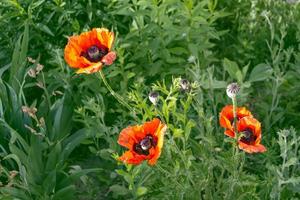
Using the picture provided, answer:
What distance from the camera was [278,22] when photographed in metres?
4.07

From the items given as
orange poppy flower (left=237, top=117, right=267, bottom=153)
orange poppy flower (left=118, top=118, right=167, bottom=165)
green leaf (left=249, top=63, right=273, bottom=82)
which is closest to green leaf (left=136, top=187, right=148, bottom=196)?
orange poppy flower (left=118, top=118, right=167, bottom=165)

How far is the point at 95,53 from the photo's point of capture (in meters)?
2.30

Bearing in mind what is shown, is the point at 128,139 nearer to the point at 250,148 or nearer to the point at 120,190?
the point at 250,148

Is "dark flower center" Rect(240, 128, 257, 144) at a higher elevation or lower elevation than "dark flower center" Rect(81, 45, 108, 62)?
lower

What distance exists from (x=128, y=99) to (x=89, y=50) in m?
0.73

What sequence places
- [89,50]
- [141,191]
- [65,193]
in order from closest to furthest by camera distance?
[89,50] → [141,191] → [65,193]

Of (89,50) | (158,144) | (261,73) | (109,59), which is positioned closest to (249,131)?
(158,144)

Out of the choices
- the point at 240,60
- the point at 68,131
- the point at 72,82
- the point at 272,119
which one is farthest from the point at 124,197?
the point at 240,60

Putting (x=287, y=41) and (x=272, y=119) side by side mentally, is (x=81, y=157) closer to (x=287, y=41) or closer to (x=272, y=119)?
(x=272, y=119)

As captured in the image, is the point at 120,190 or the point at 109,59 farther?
the point at 120,190

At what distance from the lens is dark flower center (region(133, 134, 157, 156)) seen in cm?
214

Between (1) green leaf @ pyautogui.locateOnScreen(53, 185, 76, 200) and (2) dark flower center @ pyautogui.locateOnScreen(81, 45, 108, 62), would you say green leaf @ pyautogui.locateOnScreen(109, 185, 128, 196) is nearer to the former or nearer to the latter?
(1) green leaf @ pyautogui.locateOnScreen(53, 185, 76, 200)

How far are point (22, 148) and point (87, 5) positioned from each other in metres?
0.91

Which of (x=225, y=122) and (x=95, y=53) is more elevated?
(x=95, y=53)
